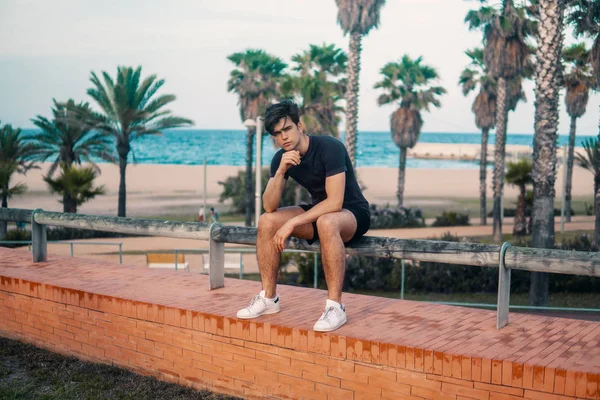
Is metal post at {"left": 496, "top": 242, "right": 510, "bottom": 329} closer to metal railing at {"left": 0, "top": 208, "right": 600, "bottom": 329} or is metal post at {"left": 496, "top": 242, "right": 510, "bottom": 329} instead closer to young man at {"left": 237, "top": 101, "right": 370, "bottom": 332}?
metal railing at {"left": 0, "top": 208, "right": 600, "bottom": 329}

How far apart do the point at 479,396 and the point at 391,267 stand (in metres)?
14.5

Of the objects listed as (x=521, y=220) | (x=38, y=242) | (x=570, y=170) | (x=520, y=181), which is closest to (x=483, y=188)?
(x=570, y=170)

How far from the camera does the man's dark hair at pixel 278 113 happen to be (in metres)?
4.54

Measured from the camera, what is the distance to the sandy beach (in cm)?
4191

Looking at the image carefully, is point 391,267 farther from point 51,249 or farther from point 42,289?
point 42,289

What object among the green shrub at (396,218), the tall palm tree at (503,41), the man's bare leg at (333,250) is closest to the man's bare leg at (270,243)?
the man's bare leg at (333,250)

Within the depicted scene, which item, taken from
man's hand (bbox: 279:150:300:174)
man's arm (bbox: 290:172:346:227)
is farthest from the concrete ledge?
man's hand (bbox: 279:150:300:174)

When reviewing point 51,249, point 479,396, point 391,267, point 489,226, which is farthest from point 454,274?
point 489,226

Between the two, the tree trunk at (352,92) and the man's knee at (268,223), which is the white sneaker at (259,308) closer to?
the man's knee at (268,223)

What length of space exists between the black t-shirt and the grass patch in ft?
4.93

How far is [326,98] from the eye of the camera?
33.8 meters

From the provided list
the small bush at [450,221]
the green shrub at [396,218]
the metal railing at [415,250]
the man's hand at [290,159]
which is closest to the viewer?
the metal railing at [415,250]

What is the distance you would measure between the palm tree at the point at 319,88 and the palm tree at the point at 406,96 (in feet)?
19.3

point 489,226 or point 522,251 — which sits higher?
point 522,251
